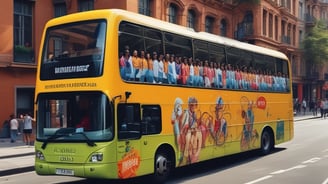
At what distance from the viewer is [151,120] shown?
10.8m

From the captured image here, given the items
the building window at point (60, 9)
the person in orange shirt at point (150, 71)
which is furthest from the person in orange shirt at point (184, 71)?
the building window at point (60, 9)

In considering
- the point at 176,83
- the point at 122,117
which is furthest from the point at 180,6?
the point at 122,117

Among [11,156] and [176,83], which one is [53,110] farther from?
[11,156]

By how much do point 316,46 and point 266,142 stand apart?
4731cm

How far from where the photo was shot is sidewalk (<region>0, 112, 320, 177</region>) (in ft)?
46.9

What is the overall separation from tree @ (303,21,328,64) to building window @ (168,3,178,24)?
104ft

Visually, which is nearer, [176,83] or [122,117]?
[122,117]

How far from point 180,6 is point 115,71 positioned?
2566cm

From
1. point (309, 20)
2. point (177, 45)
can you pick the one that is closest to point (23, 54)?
point (177, 45)

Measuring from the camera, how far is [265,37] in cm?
4788

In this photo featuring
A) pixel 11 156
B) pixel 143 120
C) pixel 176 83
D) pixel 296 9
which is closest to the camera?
pixel 143 120

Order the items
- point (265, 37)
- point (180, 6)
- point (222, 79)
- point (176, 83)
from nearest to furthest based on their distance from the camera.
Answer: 1. point (176, 83)
2. point (222, 79)
3. point (180, 6)
4. point (265, 37)

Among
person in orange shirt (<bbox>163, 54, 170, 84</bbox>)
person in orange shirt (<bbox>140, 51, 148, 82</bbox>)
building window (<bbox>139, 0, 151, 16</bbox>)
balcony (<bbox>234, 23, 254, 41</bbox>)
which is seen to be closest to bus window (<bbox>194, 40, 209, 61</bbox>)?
person in orange shirt (<bbox>163, 54, 170, 84</bbox>)

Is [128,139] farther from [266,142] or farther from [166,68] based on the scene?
[266,142]
